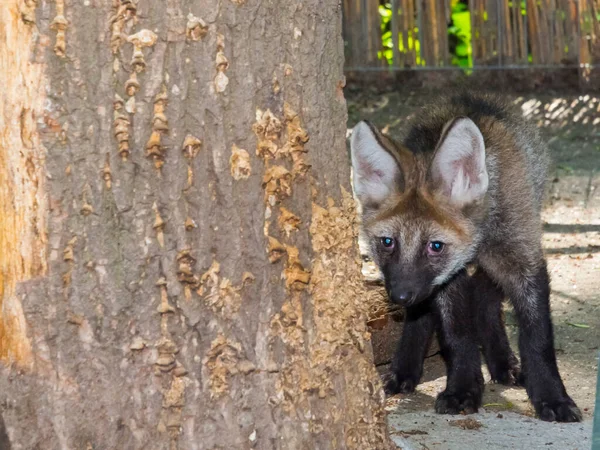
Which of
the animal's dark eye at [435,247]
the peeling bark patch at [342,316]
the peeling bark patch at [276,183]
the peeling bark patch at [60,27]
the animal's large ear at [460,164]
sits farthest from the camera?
the animal's dark eye at [435,247]

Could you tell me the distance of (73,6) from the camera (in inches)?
104

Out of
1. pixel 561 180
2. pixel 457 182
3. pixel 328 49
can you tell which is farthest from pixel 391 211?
pixel 561 180

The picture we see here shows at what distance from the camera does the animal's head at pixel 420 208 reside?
169 inches

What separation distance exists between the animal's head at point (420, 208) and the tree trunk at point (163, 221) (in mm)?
1393

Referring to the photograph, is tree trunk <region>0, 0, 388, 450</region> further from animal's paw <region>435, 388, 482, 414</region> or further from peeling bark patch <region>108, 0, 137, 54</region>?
animal's paw <region>435, 388, 482, 414</region>

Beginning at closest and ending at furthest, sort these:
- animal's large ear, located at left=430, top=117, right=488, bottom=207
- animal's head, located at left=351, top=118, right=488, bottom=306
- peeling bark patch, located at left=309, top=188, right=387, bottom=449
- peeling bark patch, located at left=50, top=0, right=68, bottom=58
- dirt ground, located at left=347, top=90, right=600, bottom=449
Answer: peeling bark patch, located at left=50, top=0, right=68, bottom=58
peeling bark patch, located at left=309, top=188, right=387, bottom=449
animal's large ear, located at left=430, top=117, right=488, bottom=207
animal's head, located at left=351, top=118, right=488, bottom=306
dirt ground, located at left=347, top=90, right=600, bottom=449

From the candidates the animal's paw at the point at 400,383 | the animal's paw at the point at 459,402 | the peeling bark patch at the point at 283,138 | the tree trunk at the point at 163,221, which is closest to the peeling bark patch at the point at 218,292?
the tree trunk at the point at 163,221

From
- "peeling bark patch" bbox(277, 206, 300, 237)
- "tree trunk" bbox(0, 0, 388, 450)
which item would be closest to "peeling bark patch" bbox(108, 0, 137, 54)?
Result: "tree trunk" bbox(0, 0, 388, 450)

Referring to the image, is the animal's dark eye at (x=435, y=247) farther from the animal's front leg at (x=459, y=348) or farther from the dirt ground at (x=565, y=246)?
the dirt ground at (x=565, y=246)

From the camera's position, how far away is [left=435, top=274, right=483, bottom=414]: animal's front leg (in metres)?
4.58

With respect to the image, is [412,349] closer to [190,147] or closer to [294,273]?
[294,273]

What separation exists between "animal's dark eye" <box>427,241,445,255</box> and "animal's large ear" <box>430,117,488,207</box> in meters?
0.19

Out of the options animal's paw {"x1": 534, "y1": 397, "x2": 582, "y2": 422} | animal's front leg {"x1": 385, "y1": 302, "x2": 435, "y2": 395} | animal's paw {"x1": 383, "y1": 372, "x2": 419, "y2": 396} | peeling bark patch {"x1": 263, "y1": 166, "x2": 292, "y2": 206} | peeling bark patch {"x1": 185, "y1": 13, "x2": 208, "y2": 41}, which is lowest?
animal's paw {"x1": 534, "y1": 397, "x2": 582, "y2": 422}

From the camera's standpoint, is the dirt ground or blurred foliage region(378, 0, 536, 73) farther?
blurred foliage region(378, 0, 536, 73)
